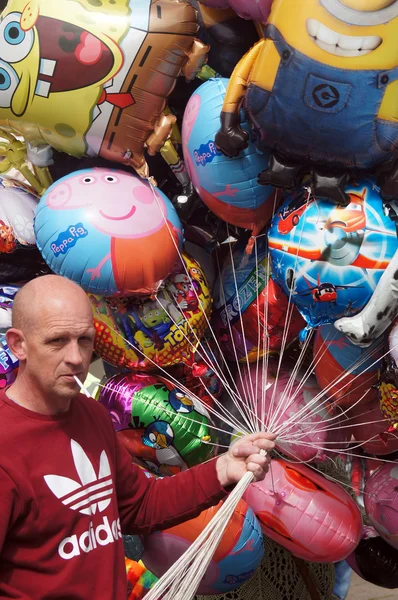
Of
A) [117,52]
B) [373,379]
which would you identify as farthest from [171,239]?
[373,379]

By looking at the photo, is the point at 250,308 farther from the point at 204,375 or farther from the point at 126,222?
the point at 126,222

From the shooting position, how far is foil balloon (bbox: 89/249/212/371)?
2.04 meters

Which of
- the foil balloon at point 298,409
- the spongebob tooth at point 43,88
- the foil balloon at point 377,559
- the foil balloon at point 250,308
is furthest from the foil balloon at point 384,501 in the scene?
the spongebob tooth at point 43,88

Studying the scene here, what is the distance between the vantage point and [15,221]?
215cm

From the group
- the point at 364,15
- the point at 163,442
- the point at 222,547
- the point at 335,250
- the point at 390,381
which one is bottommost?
the point at 222,547

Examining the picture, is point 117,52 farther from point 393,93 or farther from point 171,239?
point 393,93

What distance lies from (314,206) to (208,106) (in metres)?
0.38

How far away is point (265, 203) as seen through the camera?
193 centimetres

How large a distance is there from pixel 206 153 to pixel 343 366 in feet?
2.16

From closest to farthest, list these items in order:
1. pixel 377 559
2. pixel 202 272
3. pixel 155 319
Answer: pixel 155 319 < pixel 202 272 < pixel 377 559

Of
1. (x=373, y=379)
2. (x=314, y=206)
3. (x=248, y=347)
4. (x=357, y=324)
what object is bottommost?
(x=248, y=347)

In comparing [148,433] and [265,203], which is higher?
[265,203]

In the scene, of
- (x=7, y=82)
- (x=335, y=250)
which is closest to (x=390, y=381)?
(x=335, y=250)

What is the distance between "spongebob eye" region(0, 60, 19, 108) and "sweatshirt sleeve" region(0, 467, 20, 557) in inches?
44.9
